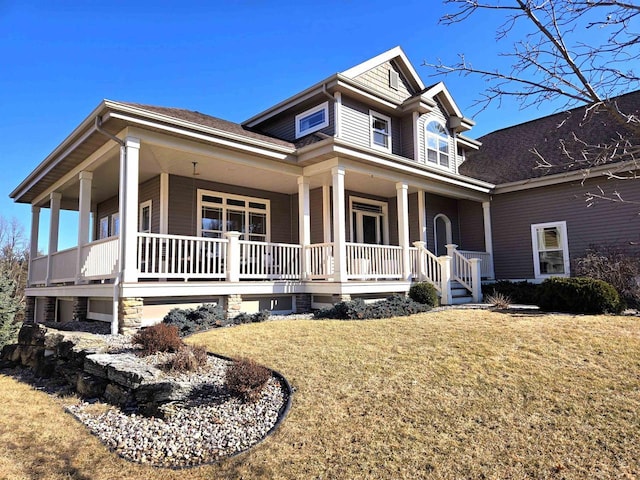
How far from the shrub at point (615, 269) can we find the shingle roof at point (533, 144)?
2.58 m

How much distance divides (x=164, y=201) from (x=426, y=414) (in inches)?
356

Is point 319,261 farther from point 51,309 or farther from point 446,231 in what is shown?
point 51,309

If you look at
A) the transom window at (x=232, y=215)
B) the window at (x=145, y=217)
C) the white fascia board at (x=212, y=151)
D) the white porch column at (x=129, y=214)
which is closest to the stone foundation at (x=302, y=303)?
the white fascia board at (x=212, y=151)

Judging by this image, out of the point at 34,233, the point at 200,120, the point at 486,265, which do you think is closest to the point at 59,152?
the point at 200,120

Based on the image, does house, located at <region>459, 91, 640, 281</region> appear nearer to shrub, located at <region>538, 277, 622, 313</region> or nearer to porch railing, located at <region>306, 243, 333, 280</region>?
shrub, located at <region>538, 277, 622, 313</region>

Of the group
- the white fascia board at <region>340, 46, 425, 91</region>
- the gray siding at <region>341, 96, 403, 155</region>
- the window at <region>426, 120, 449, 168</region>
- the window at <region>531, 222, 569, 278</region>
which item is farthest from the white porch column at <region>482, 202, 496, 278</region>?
the gray siding at <region>341, 96, 403, 155</region>

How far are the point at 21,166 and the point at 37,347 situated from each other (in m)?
31.3

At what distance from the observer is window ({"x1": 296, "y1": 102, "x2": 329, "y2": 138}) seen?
13.1m

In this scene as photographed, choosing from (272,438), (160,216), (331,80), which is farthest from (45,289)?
(272,438)

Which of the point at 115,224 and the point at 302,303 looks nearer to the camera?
the point at 302,303

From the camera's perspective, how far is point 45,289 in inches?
488

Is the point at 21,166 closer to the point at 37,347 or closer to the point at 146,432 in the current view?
the point at 37,347

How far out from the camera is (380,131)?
46.0 ft

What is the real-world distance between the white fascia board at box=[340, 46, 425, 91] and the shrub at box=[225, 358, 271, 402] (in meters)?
10.0
